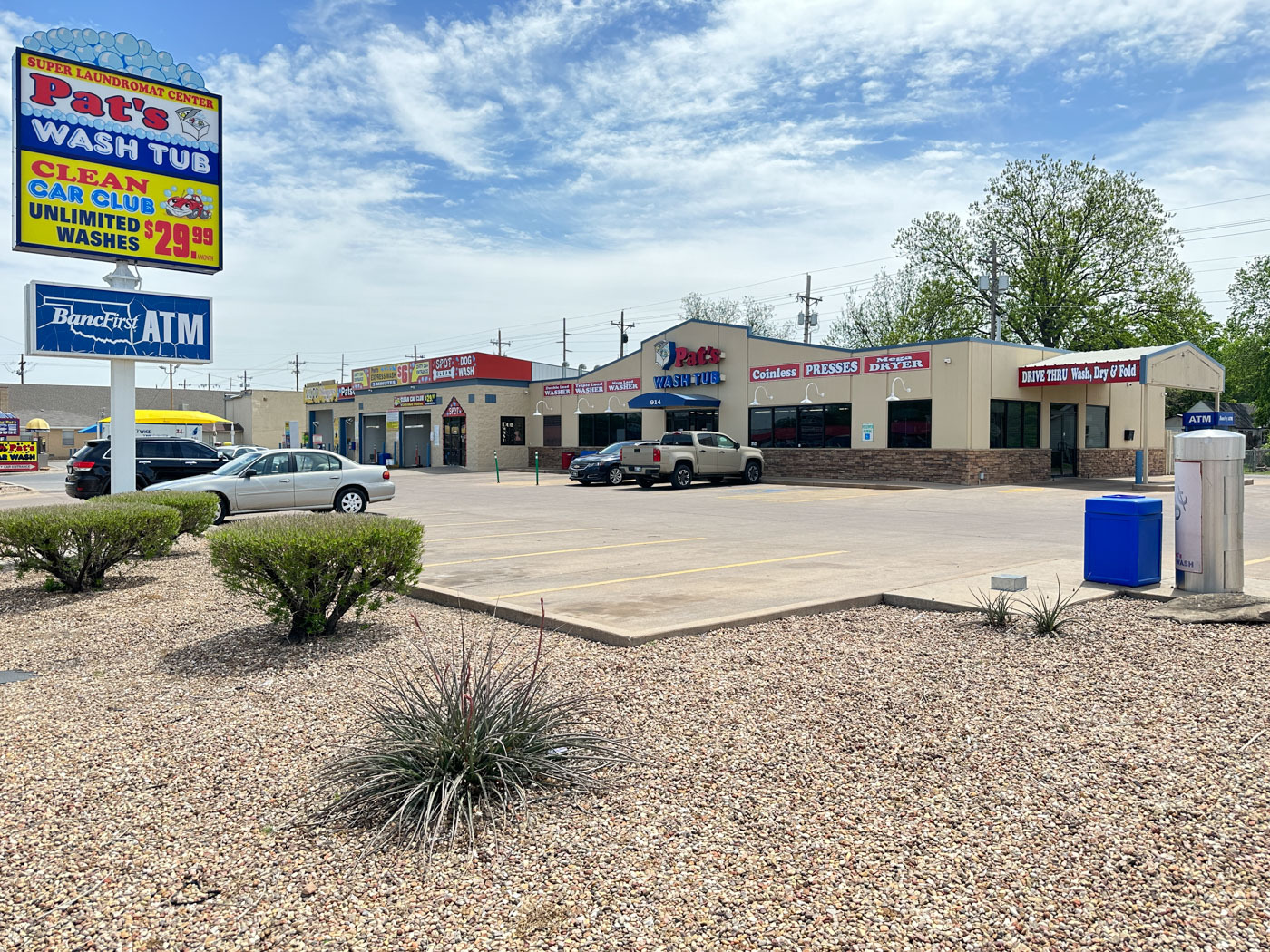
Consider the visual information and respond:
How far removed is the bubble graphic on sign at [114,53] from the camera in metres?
12.3

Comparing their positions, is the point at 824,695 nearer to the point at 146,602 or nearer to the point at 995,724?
the point at 995,724

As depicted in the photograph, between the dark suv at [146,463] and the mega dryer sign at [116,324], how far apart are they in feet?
23.8

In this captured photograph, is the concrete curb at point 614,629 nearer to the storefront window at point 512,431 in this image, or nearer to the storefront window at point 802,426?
the storefront window at point 802,426

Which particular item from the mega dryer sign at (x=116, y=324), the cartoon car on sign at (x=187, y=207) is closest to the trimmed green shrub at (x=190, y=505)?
the mega dryer sign at (x=116, y=324)

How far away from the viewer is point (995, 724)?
4629mm

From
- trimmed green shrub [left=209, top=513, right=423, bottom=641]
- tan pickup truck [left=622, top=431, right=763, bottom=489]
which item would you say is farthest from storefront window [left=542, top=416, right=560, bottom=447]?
trimmed green shrub [left=209, top=513, right=423, bottom=641]

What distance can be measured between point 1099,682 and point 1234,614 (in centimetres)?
245

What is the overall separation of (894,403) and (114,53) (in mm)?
23537

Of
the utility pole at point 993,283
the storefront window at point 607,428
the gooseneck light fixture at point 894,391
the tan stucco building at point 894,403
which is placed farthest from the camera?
the utility pole at point 993,283

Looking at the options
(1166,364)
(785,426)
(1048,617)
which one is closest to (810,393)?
(785,426)

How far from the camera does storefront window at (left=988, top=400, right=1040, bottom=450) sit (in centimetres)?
2906

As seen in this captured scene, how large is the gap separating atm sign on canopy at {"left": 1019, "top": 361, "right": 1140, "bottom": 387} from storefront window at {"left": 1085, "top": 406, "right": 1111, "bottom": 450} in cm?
423

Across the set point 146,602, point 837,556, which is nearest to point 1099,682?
point 837,556

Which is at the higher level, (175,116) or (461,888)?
(175,116)
